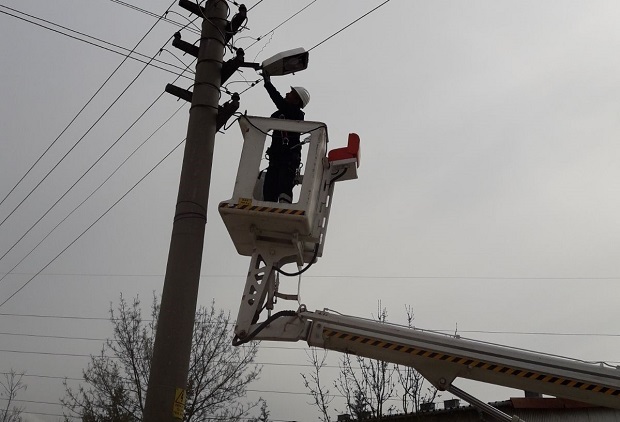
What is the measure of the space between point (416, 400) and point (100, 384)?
7.56 metres

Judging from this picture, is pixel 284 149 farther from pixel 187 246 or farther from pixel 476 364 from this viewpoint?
pixel 476 364

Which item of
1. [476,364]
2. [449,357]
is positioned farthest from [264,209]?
[476,364]

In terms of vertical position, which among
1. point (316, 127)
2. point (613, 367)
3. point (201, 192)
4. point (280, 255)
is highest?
point (316, 127)

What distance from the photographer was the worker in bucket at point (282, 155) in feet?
18.9

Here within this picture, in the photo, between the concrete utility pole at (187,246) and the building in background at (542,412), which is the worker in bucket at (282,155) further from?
the building in background at (542,412)

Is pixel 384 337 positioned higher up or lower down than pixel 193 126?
lower down

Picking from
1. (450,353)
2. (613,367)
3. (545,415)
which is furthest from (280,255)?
(545,415)

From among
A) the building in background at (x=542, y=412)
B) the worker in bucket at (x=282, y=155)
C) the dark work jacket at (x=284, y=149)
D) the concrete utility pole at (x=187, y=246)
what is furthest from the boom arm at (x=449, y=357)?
the building in background at (x=542, y=412)

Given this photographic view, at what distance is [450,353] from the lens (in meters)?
5.04

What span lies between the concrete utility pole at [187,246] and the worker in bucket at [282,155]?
694 millimetres

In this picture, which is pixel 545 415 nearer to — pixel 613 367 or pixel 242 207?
pixel 613 367

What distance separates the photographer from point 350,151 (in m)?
5.79

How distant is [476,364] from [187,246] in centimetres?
266

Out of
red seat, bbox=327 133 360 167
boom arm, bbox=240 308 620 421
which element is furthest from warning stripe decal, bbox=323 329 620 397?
red seat, bbox=327 133 360 167
